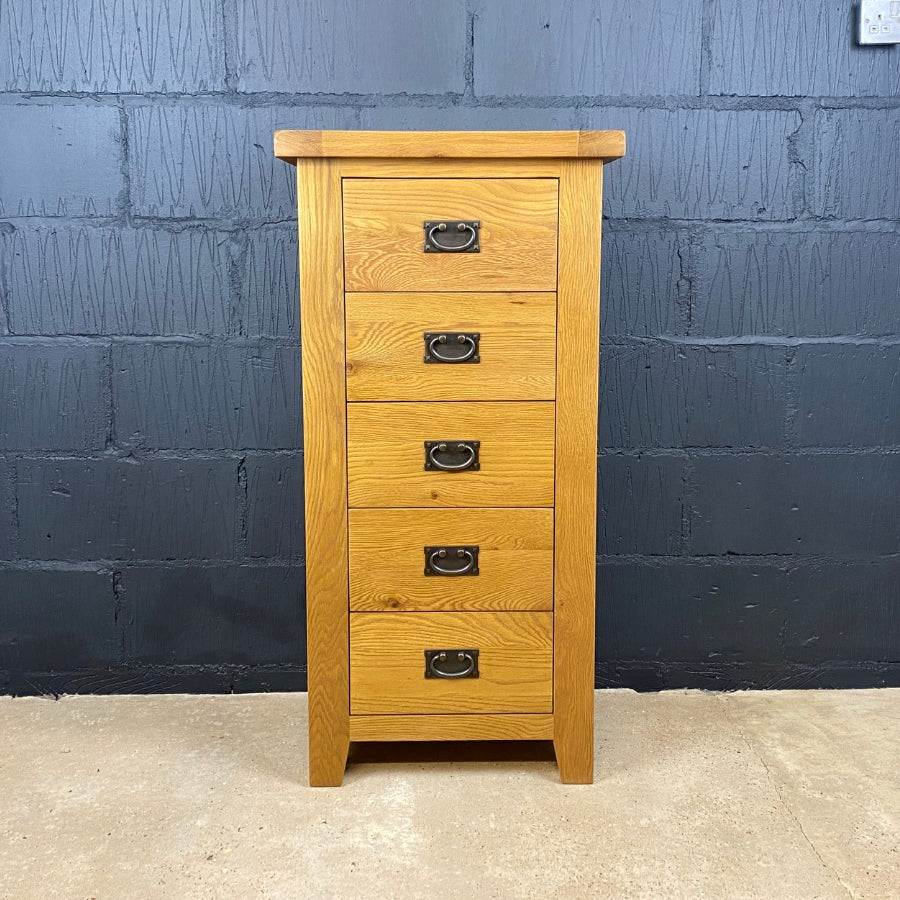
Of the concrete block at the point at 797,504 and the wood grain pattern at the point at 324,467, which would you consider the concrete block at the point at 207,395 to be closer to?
the wood grain pattern at the point at 324,467

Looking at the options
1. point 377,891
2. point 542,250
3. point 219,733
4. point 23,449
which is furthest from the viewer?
point 23,449

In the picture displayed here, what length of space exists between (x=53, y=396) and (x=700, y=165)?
1.68 metres

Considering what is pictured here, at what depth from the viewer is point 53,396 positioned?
223 centimetres

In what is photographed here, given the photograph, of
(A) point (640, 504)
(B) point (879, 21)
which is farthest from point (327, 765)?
(B) point (879, 21)

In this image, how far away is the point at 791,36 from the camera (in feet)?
7.09

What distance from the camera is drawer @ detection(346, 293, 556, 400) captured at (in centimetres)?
175

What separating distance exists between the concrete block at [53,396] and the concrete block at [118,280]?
0.17ft

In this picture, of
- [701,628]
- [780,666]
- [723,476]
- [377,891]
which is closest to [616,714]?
[701,628]

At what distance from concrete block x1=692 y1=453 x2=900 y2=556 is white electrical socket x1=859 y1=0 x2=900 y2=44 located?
998 millimetres

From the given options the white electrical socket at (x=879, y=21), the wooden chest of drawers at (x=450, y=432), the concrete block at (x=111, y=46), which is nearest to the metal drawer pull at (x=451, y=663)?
the wooden chest of drawers at (x=450, y=432)

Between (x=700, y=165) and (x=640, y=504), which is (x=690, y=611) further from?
(x=700, y=165)

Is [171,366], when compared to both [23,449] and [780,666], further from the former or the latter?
[780,666]

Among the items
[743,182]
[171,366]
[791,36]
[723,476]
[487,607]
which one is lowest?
[487,607]

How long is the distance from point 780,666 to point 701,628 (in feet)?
0.76
